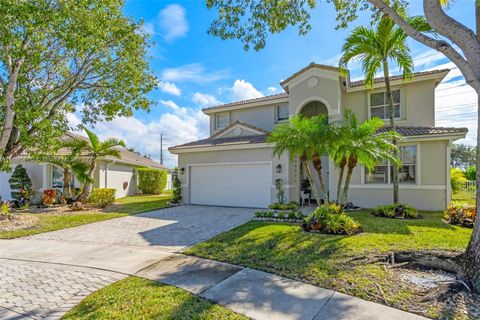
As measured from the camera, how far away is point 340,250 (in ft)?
21.0

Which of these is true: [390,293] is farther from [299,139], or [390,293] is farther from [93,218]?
[93,218]

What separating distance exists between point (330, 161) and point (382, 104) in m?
4.87

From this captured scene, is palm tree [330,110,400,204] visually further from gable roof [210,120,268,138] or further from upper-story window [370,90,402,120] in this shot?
gable roof [210,120,268,138]

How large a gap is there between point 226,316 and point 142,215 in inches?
401

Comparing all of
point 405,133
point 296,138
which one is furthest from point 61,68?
point 405,133

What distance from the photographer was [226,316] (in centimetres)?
374

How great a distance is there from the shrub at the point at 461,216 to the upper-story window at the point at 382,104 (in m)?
6.49

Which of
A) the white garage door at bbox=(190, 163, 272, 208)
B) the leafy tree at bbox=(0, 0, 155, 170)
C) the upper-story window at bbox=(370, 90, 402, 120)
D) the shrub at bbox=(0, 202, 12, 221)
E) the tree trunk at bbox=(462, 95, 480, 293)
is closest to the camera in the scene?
the tree trunk at bbox=(462, 95, 480, 293)

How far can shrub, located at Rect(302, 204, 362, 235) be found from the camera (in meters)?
7.93

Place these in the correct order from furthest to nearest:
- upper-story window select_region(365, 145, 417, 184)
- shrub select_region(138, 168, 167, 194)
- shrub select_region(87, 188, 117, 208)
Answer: shrub select_region(138, 168, 167, 194) → shrub select_region(87, 188, 117, 208) → upper-story window select_region(365, 145, 417, 184)

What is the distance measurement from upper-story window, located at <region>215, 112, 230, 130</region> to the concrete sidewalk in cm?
1510

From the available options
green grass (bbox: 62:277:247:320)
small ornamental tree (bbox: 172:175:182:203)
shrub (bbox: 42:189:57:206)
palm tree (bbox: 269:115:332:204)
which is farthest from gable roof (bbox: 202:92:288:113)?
green grass (bbox: 62:277:247:320)

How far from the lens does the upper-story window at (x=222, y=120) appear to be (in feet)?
65.7

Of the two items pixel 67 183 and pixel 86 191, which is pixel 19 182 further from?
pixel 86 191
